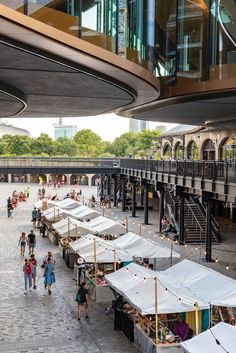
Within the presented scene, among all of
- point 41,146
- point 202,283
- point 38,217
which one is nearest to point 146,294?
point 202,283

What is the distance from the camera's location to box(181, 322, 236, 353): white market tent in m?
11.0

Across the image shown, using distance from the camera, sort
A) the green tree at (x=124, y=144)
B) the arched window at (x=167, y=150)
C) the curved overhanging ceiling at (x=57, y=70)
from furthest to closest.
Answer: the green tree at (x=124, y=144), the arched window at (x=167, y=150), the curved overhanging ceiling at (x=57, y=70)

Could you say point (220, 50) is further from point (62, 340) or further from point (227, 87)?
point (62, 340)

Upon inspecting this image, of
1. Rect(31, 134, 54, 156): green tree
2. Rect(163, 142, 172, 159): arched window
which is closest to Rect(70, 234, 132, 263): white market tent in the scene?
Rect(163, 142, 172, 159): arched window

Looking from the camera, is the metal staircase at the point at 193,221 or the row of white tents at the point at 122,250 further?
the metal staircase at the point at 193,221

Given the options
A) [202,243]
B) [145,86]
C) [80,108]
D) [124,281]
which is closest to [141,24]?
[80,108]

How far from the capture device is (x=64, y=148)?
143 meters

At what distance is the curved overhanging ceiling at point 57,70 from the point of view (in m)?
10.7

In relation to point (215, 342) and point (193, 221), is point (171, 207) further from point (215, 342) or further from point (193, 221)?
point (215, 342)

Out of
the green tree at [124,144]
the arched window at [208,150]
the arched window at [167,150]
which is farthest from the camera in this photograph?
the green tree at [124,144]

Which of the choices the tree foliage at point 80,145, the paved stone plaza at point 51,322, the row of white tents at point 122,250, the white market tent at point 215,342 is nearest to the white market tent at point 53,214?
the paved stone plaza at point 51,322

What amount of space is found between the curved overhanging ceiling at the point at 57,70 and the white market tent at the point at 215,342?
660 centimetres

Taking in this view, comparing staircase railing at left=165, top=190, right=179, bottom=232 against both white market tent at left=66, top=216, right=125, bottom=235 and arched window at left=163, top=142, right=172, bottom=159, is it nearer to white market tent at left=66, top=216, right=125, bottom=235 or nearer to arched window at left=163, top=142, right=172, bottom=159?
white market tent at left=66, top=216, right=125, bottom=235

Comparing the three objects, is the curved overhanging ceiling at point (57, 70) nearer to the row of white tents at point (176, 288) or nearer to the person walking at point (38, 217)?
the row of white tents at point (176, 288)
